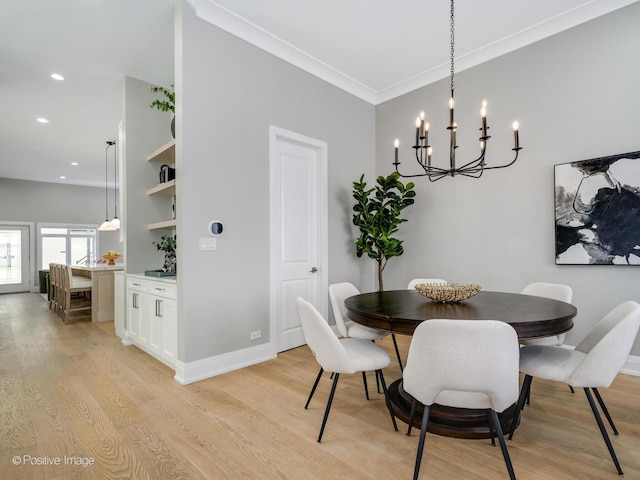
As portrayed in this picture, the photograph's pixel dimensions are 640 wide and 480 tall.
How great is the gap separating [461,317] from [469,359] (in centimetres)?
38

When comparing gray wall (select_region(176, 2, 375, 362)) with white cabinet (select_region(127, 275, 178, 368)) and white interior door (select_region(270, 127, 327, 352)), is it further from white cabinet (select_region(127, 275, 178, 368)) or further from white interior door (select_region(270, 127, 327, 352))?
white cabinet (select_region(127, 275, 178, 368))

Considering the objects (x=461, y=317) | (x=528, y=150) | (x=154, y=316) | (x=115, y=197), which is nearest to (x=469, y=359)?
(x=461, y=317)

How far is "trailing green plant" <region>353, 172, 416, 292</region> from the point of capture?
4012 mm

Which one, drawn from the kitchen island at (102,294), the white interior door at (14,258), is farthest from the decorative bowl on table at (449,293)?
the white interior door at (14,258)

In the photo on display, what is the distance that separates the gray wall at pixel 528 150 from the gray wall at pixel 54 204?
10148mm

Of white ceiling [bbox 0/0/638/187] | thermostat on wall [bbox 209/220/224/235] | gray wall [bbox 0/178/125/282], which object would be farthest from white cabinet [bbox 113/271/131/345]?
gray wall [bbox 0/178/125/282]

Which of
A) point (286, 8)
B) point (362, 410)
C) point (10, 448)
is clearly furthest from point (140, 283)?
point (286, 8)

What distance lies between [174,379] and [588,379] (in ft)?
9.47

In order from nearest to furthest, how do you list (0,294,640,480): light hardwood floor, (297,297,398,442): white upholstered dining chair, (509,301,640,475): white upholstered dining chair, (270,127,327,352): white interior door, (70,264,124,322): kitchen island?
(509,301,640,475): white upholstered dining chair < (0,294,640,480): light hardwood floor < (297,297,398,442): white upholstered dining chair < (270,127,327,352): white interior door < (70,264,124,322): kitchen island

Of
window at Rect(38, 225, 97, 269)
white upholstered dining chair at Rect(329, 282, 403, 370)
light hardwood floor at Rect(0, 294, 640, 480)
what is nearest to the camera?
light hardwood floor at Rect(0, 294, 640, 480)

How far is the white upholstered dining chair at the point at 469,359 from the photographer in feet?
4.65

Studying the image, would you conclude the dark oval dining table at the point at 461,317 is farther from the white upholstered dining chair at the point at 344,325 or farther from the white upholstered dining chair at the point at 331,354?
the white upholstered dining chair at the point at 344,325

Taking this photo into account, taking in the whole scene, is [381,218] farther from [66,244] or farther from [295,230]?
[66,244]

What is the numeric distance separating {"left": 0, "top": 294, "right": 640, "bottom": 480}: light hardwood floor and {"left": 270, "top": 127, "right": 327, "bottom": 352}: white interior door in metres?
0.73
